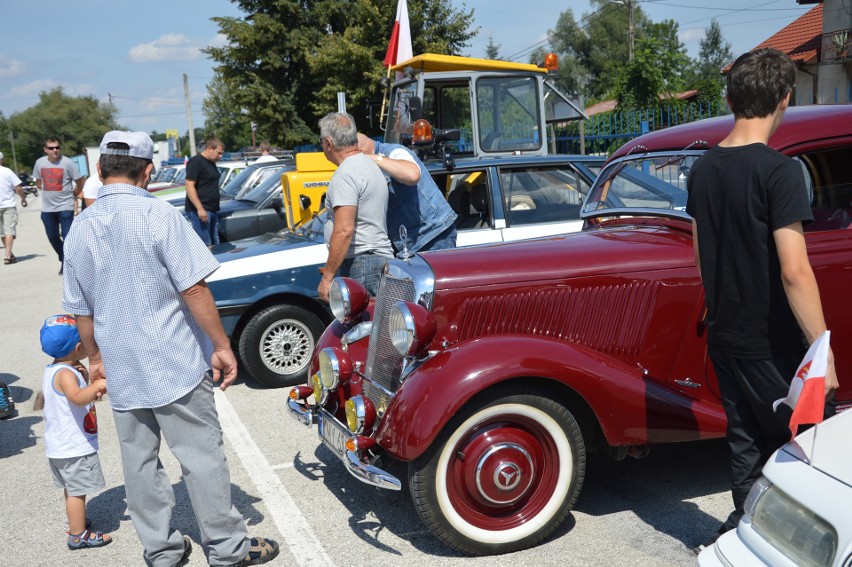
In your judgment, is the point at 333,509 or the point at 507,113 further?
the point at 507,113

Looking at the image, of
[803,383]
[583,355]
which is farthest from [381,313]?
[803,383]

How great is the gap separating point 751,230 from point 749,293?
232mm

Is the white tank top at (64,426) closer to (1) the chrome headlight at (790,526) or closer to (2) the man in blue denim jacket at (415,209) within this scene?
(2) the man in blue denim jacket at (415,209)

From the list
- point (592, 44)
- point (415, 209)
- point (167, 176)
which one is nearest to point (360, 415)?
point (415, 209)

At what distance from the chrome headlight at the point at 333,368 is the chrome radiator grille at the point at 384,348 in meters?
0.13

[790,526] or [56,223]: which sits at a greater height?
[56,223]

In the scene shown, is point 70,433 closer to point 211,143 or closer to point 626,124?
point 211,143

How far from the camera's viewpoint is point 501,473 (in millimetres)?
3469

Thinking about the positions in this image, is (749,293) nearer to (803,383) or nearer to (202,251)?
(803,383)

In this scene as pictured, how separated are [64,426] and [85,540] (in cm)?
56

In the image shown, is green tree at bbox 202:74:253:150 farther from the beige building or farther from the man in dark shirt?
the man in dark shirt

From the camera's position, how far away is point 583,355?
3557mm

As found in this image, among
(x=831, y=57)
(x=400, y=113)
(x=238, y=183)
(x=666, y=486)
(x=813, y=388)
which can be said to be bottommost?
(x=666, y=486)

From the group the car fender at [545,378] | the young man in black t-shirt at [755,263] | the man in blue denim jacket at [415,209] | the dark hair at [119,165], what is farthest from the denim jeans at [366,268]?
the young man in black t-shirt at [755,263]
